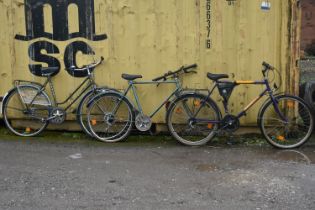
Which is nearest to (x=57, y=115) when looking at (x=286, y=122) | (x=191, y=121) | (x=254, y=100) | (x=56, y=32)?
(x=56, y=32)

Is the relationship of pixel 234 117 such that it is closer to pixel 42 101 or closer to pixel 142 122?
pixel 142 122

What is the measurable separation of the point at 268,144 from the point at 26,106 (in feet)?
12.8

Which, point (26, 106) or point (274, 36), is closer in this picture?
point (274, 36)

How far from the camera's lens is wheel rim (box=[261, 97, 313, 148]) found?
767 centimetres

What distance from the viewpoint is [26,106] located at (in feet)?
28.0

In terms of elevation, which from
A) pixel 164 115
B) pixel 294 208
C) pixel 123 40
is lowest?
pixel 294 208

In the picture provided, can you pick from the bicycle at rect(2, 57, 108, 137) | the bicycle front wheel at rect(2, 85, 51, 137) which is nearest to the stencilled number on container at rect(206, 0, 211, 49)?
the bicycle at rect(2, 57, 108, 137)

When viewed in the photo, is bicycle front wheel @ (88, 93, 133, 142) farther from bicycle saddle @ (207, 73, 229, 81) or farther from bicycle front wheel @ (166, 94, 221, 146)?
bicycle saddle @ (207, 73, 229, 81)

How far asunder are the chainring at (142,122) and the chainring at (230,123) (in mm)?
1120

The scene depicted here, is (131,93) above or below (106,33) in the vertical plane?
below

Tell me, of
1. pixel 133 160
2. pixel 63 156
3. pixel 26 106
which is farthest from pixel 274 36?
pixel 26 106

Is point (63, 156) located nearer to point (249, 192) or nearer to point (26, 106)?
point (26, 106)

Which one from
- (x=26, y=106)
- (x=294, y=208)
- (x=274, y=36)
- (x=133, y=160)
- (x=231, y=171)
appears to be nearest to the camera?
(x=294, y=208)

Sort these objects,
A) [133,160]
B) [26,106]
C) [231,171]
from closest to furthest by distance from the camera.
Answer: [231,171] < [133,160] < [26,106]
